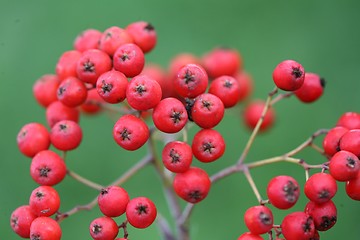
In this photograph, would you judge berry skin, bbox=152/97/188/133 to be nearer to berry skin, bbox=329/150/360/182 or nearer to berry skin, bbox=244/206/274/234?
berry skin, bbox=244/206/274/234

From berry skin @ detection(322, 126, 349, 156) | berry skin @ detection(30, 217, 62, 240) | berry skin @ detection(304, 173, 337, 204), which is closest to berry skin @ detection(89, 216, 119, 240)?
berry skin @ detection(30, 217, 62, 240)

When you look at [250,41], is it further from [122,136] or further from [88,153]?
[122,136]

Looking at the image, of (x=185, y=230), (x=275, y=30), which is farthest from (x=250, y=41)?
(x=185, y=230)

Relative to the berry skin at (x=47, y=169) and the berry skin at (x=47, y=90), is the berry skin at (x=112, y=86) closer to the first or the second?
the berry skin at (x=47, y=169)

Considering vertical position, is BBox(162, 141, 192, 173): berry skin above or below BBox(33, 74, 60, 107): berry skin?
below

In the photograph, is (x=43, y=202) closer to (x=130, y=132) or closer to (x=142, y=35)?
(x=130, y=132)

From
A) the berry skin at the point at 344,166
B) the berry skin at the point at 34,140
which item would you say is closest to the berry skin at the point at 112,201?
the berry skin at the point at 34,140
